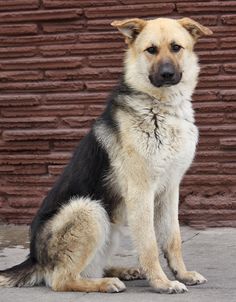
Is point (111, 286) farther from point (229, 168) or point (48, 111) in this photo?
point (48, 111)

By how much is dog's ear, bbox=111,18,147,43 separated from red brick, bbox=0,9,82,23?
2104 mm

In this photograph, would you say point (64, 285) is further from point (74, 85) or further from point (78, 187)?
point (74, 85)

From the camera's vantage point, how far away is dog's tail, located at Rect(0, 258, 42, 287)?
579 cm

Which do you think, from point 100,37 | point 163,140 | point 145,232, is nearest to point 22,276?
point 145,232

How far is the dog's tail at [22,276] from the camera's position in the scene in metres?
5.79

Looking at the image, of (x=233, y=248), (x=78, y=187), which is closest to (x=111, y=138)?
(x=78, y=187)

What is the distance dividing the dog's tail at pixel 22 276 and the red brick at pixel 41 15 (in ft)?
9.64

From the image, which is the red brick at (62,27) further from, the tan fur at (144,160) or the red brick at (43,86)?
the tan fur at (144,160)

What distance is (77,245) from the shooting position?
219 inches

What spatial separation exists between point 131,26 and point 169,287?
1.89 m

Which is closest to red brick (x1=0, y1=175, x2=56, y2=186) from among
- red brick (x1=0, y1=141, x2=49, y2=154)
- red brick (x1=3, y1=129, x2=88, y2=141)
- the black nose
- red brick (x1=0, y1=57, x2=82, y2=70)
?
red brick (x1=0, y1=141, x2=49, y2=154)

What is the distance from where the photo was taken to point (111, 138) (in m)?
5.70

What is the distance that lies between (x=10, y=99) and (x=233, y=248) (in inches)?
108

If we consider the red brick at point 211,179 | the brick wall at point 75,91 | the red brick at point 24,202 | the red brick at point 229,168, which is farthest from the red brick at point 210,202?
the red brick at point 24,202
